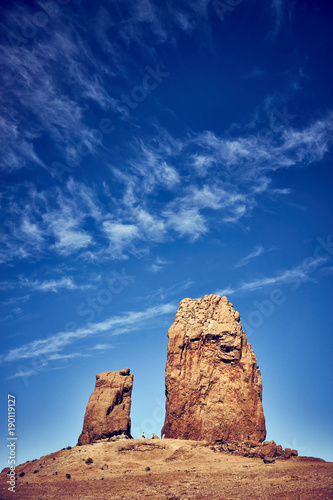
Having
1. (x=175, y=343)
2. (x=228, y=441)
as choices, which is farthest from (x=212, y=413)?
(x=175, y=343)

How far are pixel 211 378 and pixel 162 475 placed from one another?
A: 57.1ft

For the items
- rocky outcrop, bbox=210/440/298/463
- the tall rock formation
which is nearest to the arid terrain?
rocky outcrop, bbox=210/440/298/463

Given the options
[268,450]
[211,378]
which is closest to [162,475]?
[268,450]

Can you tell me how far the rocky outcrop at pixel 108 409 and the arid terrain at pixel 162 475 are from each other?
3153mm

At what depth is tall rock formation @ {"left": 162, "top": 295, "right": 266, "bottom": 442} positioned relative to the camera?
1645 inches

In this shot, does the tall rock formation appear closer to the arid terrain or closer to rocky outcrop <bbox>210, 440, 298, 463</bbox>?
rocky outcrop <bbox>210, 440, 298, 463</bbox>

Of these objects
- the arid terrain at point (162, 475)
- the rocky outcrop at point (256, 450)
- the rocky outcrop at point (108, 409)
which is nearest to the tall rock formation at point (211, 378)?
the rocky outcrop at point (256, 450)

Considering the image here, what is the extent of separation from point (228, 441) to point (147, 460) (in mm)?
10409

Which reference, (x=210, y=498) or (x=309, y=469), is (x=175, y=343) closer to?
(x=309, y=469)

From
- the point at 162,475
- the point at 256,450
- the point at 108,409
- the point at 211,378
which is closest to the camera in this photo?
the point at 162,475

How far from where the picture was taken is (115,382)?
47000mm

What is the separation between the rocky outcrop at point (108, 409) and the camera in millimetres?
42094

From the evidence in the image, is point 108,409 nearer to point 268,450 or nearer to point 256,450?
point 256,450

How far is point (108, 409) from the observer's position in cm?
4366
